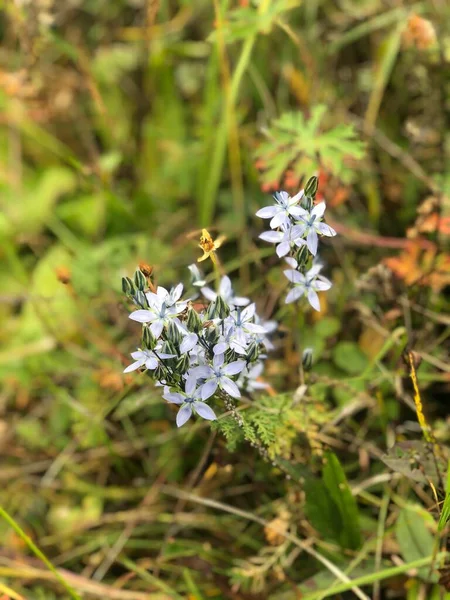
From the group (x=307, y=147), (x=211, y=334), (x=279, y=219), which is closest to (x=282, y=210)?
(x=279, y=219)

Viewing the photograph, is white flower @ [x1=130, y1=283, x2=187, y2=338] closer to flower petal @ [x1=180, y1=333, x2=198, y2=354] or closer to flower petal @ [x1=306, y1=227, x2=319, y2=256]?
flower petal @ [x1=180, y1=333, x2=198, y2=354]

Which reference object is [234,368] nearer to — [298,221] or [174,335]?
[174,335]

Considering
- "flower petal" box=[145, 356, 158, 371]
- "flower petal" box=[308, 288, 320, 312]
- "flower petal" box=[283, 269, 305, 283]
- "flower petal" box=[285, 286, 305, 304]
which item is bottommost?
"flower petal" box=[145, 356, 158, 371]

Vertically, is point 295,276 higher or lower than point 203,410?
higher

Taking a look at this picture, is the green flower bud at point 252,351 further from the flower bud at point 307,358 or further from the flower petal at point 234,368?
the flower bud at point 307,358

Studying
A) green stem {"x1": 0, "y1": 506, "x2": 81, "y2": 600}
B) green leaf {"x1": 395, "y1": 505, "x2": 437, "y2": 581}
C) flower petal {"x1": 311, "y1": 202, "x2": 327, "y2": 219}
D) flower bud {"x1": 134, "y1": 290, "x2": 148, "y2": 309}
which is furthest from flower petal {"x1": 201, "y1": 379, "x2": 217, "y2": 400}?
green leaf {"x1": 395, "y1": 505, "x2": 437, "y2": 581}

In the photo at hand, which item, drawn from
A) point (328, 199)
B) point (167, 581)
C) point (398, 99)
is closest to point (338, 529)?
point (167, 581)

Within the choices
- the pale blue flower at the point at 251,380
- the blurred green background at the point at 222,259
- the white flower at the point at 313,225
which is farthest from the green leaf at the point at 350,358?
the white flower at the point at 313,225

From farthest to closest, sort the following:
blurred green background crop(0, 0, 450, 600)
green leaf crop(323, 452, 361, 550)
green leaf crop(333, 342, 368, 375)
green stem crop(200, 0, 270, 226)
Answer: green stem crop(200, 0, 270, 226) < green leaf crop(333, 342, 368, 375) < blurred green background crop(0, 0, 450, 600) < green leaf crop(323, 452, 361, 550)
